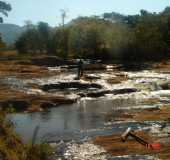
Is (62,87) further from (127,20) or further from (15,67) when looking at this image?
(127,20)

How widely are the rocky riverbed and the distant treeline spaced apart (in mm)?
34096

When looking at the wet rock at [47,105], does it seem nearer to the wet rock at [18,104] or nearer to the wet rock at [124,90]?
the wet rock at [18,104]

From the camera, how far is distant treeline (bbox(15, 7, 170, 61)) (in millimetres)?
93500

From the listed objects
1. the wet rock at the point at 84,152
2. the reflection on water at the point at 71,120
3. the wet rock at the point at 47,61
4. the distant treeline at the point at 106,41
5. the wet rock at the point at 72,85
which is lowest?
the reflection on water at the point at 71,120

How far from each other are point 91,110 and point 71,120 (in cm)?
442

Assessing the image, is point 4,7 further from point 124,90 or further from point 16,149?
point 16,149

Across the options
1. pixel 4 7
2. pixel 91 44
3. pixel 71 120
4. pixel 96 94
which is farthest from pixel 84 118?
pixel 91 44

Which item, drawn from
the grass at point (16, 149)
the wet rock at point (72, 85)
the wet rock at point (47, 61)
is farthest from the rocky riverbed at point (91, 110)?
the wet rock at point (47, 61)

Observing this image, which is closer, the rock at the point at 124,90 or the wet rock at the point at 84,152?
the wet rock at the point at 84,152

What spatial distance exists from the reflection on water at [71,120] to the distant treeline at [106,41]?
178 feet

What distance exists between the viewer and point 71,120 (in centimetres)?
3119

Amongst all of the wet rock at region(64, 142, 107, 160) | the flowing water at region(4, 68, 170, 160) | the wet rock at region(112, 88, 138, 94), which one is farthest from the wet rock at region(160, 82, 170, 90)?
the wet rock at region(64, 142, 107, 160)

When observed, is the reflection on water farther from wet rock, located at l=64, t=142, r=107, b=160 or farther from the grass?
the grass

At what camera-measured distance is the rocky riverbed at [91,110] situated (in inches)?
870
